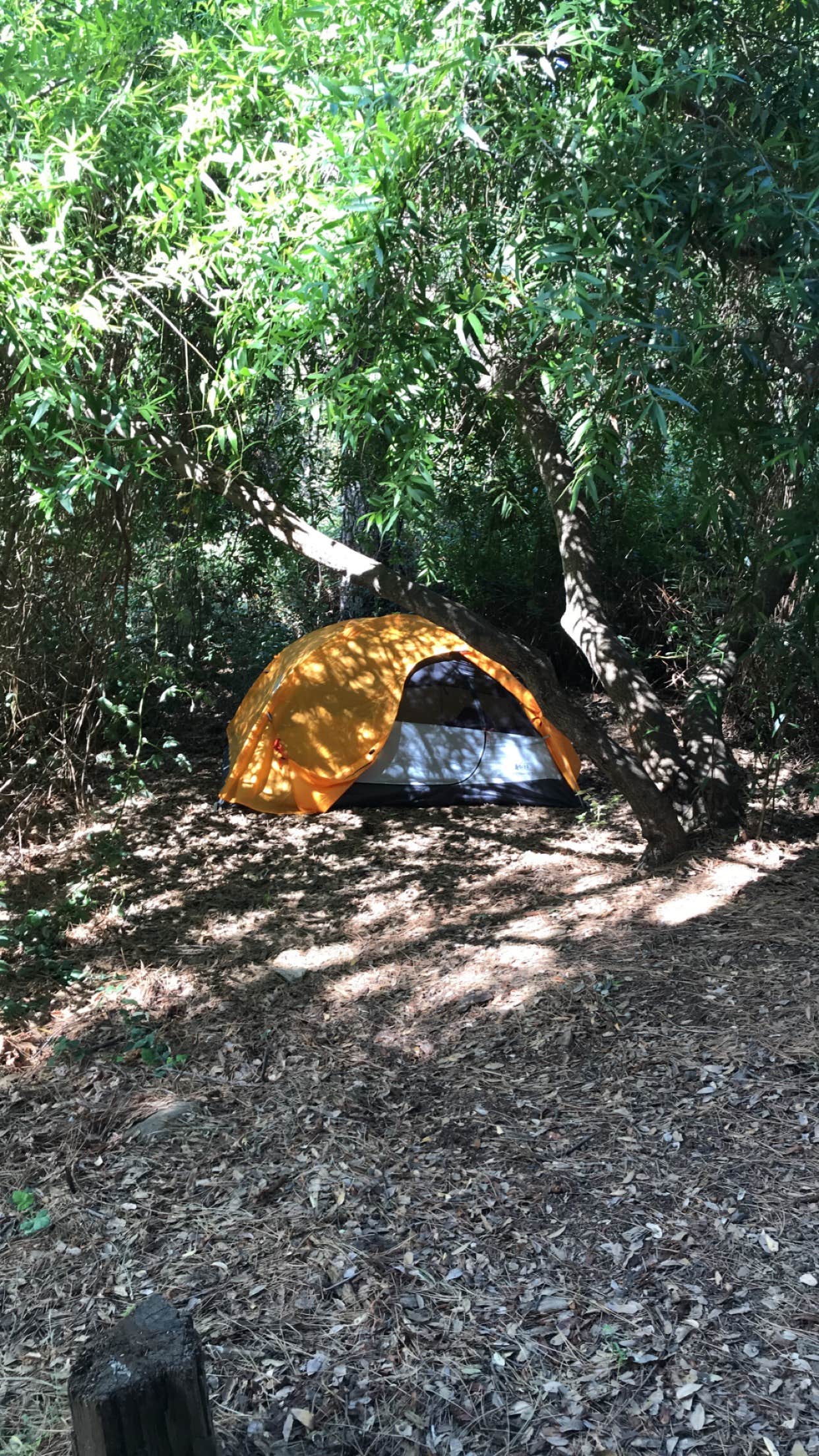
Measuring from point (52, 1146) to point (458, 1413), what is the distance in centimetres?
153

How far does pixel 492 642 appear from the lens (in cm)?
490

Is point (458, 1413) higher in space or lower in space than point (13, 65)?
lower

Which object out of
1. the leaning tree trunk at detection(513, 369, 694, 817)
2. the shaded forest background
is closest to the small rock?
the shaded forest background

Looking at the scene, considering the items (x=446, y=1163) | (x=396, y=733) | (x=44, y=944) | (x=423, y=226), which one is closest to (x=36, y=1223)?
(x=446, y=1163)

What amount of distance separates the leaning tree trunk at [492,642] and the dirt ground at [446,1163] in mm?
286

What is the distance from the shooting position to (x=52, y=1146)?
3107 millimetres

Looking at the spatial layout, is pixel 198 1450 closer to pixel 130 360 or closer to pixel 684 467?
pixel 130 360

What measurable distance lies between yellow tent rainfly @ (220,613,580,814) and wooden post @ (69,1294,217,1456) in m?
4.98

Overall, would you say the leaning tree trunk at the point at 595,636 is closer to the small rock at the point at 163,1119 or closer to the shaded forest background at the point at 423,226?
the shaded forest background at the point at 423,226

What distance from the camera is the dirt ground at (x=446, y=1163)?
216 cm

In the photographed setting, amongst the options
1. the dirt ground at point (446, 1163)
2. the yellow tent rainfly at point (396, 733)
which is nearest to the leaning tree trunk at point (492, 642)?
the dirt ground at point (446, 1163)

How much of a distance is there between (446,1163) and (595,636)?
8.76ft

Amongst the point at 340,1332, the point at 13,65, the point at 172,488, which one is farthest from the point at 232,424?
the point at 340,1332

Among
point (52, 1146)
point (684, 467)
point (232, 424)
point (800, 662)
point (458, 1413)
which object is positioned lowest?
point (458, 1413)
